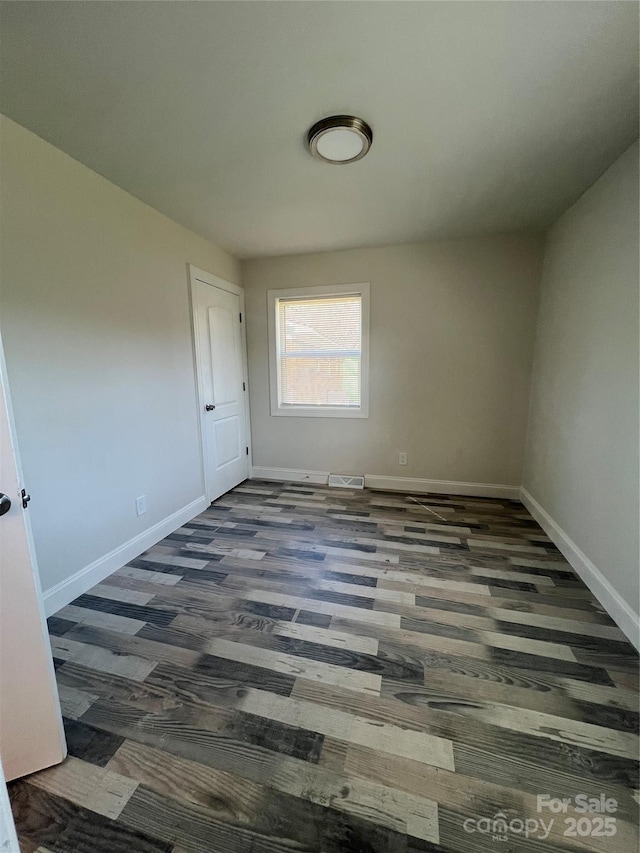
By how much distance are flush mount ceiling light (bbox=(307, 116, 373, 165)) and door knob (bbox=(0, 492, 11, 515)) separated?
2010 millimetres

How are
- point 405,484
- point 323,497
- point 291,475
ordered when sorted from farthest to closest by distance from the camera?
point 291,475 < point 405,484 < point 323,497

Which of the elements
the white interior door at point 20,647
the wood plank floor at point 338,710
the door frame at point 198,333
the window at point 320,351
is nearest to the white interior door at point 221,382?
the door frame at point 198,333

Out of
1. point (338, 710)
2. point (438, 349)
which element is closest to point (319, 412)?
point (438, 349)

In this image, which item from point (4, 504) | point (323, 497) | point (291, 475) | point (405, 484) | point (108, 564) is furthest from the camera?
point (291, 475)

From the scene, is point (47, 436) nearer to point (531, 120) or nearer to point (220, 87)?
point (220, 87)

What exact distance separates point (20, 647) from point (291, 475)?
2.97 meters

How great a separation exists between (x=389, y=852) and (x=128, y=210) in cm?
333

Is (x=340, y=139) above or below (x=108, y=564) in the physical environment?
above

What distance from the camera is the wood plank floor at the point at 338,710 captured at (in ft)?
3.14

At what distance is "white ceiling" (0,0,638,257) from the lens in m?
1.12

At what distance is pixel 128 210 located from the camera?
2207mm

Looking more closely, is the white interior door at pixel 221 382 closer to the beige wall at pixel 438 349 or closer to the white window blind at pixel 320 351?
the beige wall at pixel 438 349

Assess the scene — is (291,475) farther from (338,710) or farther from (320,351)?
(338,710)

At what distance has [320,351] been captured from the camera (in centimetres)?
358
